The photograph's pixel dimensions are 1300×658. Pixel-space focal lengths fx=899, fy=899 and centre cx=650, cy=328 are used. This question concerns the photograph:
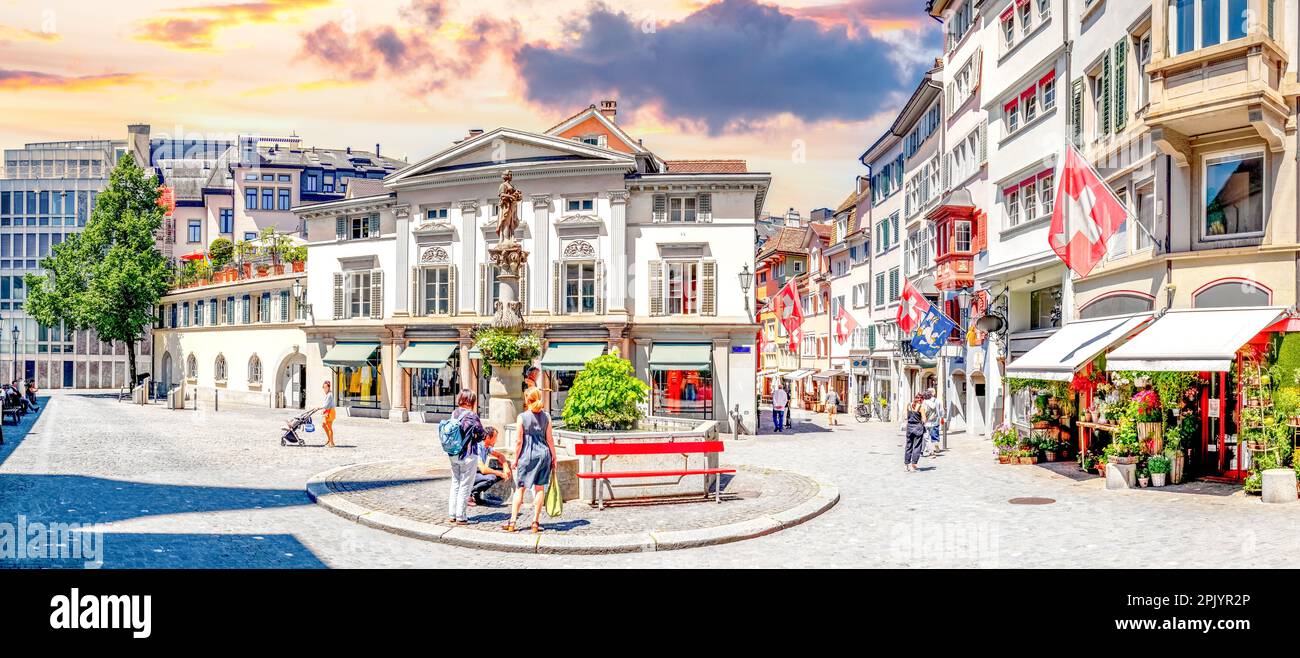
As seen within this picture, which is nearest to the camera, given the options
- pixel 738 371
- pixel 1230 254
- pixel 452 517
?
pixel 452 517

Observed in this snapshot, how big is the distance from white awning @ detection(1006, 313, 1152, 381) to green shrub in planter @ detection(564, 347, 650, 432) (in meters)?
8.70

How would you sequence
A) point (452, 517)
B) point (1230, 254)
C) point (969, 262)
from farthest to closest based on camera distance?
1. point (969, 262)
2. point (1230, 254)
3. point (452, 517)

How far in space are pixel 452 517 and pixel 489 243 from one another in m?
26.7

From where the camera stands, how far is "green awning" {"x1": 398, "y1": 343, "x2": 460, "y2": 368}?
3791 centimetres

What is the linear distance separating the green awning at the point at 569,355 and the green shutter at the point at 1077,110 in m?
19.1

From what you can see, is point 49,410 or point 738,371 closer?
point 738,371

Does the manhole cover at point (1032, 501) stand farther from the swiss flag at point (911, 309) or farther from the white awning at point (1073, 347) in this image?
the swiss flag at point (911, 309)

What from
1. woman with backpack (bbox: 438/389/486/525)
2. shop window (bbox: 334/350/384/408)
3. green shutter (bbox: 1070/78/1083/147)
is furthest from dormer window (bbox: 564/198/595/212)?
woman with backpack (bbox: 438/389/486/525)

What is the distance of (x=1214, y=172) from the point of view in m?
17.2

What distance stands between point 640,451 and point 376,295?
97.3 feet

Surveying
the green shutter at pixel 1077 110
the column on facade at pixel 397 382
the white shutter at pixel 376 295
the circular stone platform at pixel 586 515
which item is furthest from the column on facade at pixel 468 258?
the green shutter at pixel 1077 110
